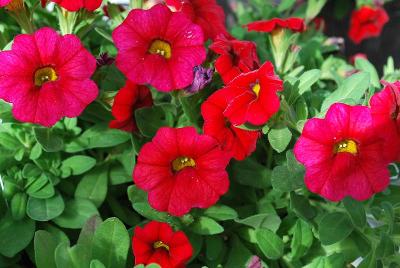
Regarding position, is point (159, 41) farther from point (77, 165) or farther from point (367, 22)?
point (367, 22)

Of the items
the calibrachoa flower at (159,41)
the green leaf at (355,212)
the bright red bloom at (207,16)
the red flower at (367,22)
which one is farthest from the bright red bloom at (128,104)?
the red flower at (367,22)

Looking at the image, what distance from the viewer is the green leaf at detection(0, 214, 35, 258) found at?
91 centimetres

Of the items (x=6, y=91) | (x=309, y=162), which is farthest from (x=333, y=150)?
(x=6, y=91)

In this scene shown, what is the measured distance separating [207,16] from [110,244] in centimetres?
48

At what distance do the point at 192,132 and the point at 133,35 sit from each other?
0.19 metres

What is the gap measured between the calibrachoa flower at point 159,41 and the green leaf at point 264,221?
0.26m

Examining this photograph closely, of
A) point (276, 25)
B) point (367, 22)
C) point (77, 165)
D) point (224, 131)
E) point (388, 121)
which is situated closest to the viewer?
point (388, 121)

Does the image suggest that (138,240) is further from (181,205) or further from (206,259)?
(206,259)

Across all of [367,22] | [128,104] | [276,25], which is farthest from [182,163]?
[367,22]

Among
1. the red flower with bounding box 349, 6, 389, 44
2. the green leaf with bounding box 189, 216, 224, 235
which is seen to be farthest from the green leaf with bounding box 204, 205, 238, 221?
the red flower with bounding box 349, 6, 389, 44

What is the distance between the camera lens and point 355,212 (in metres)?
0.89

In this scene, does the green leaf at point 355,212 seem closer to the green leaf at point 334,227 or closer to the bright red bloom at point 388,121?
the green leaf at point 334,227

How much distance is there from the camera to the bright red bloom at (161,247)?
83 centimetres

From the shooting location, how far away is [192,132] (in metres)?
0.86
